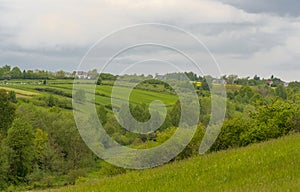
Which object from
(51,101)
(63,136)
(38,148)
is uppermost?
(51,101)

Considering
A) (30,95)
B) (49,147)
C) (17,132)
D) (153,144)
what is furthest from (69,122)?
(153,144)

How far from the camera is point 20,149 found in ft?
294

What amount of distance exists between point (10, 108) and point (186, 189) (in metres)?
99.6

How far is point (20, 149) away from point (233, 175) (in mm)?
79908

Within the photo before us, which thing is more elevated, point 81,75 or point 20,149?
point 81,75

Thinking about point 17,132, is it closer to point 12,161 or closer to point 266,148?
point 12,161

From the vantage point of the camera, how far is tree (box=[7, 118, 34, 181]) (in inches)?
3479

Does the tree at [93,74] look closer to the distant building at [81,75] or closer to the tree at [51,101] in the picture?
the distant building at [81,75]

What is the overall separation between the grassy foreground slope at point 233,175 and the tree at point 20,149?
74.0 meters

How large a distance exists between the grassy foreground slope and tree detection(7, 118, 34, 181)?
74034 millimetres

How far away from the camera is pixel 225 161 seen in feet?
61.2

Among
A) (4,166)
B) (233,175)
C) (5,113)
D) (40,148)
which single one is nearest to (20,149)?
(4,166)

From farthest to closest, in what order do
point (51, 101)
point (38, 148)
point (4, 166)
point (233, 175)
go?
point (51, 101), point (38, 148), point (4, 166), point (233, 175)

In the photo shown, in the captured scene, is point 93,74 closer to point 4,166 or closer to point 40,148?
point 4,166
